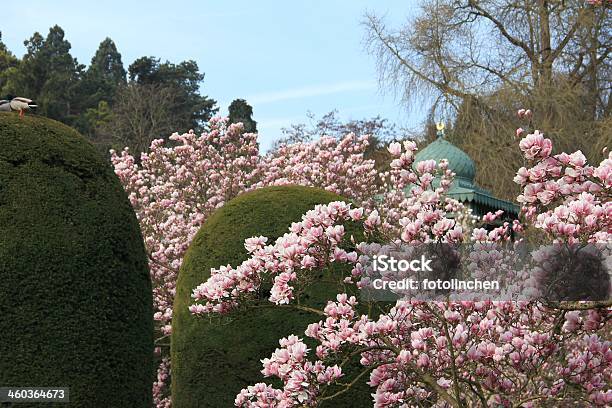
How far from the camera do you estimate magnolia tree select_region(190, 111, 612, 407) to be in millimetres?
4051

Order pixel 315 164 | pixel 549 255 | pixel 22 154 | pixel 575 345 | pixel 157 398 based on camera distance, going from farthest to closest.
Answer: pixel 315 164
pixel 157 398
pixel 575 345
pixel 22 154
pixel 549 255

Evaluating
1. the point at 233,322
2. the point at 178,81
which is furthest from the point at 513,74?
the point at 178,81

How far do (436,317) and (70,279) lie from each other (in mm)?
2533

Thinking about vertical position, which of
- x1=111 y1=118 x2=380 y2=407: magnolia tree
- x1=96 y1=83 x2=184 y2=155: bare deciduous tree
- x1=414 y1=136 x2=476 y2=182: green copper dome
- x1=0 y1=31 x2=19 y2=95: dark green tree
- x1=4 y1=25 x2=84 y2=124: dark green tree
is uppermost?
x1=0 y1=31 x2=19 y2=95: dark green tree

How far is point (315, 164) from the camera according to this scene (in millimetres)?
11555

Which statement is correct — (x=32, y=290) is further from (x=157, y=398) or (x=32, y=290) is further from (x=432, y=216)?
(x=157, y=398)

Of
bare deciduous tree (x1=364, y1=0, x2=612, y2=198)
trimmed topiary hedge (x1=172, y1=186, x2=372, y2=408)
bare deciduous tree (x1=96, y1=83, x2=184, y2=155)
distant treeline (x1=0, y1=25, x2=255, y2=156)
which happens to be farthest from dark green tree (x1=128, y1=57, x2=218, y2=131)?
trimmed topiary hedge (x1=172, y1=186, x2=372, y2=408)

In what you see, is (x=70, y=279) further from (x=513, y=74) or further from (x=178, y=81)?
(x=178, y=81)

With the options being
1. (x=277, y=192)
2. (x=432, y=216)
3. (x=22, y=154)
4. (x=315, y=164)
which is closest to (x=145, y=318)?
(x=22, y=154)

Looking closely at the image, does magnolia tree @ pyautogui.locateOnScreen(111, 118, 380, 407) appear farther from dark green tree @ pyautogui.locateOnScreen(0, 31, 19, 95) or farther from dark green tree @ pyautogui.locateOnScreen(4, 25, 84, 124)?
dark green tree @ pyautogui.locateOnScreen(0, 31, 19, 95)

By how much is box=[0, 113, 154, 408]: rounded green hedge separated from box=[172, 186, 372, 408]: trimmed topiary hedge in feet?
2.72

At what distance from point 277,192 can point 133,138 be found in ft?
98.1

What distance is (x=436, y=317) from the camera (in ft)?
14.5

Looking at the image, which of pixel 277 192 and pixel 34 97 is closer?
pixel 277 192
